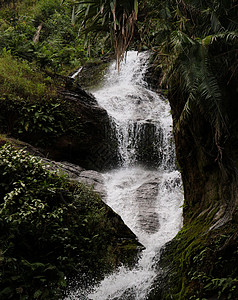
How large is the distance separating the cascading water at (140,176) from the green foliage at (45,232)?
0.53 meters

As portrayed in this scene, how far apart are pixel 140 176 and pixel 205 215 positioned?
17.8ft

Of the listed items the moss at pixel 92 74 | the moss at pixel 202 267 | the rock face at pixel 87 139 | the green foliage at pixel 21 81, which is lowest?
the moss at pixel 202 267

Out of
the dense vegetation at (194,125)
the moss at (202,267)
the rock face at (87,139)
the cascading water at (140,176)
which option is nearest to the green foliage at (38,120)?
the rock face at (87,139)

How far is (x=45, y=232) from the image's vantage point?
Result: 500cm

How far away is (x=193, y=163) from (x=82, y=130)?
570 cm

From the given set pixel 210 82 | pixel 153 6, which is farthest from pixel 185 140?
pixel 153 6

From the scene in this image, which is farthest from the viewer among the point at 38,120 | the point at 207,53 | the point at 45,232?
the point at 38,120

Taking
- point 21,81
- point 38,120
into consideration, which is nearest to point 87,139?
point 38,120

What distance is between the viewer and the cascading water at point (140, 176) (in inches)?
204

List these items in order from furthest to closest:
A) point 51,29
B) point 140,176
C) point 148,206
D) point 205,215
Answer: point 51,29
point 140,176
point 148,206
point 205,215

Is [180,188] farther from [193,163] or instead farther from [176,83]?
[176,83]

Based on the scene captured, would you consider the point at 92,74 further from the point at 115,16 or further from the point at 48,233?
the point at 48,233

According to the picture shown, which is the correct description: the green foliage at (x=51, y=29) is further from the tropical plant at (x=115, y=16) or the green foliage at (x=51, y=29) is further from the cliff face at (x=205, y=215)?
the cliff face at (x=205, y=215)

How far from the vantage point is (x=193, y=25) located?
468cm
